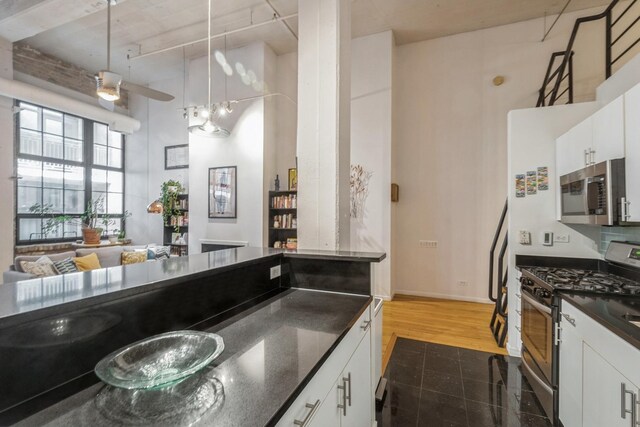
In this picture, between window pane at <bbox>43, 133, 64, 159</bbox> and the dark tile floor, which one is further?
window pane at <bbox>43, 133, 64, 159</bbox>

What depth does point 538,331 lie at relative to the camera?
7.27ft

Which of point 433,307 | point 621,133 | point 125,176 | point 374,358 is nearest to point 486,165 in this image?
point 433,307

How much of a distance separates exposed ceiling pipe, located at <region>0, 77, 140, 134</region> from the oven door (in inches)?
279

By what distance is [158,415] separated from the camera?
2.43ft

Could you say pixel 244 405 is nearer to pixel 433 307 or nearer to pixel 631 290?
pixel 631 290

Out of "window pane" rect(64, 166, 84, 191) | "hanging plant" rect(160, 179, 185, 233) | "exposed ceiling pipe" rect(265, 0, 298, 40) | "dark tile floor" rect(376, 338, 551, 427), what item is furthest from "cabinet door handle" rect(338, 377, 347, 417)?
"window pane" rect(64, 166, 84, 191)

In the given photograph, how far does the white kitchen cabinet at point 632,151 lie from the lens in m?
1.73

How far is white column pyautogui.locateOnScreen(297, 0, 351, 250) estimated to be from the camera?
2.32 metres

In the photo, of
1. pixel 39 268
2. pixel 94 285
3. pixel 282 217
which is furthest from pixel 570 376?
pixel 39 268

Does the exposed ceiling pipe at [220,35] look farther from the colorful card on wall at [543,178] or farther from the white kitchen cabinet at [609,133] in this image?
the white kitchen cabinet at [609,133]

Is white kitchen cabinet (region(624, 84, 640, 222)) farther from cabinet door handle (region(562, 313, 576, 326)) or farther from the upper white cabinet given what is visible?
cabinet door handle (region(562, 313, 576, 326))

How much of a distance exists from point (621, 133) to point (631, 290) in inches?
40.4

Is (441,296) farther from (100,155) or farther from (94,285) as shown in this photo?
(100,155)

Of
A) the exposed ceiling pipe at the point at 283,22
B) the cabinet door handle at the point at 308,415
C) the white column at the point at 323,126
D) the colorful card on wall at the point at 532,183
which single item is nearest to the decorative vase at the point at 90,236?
the exposed ceiling pipe at the point at 283,22
